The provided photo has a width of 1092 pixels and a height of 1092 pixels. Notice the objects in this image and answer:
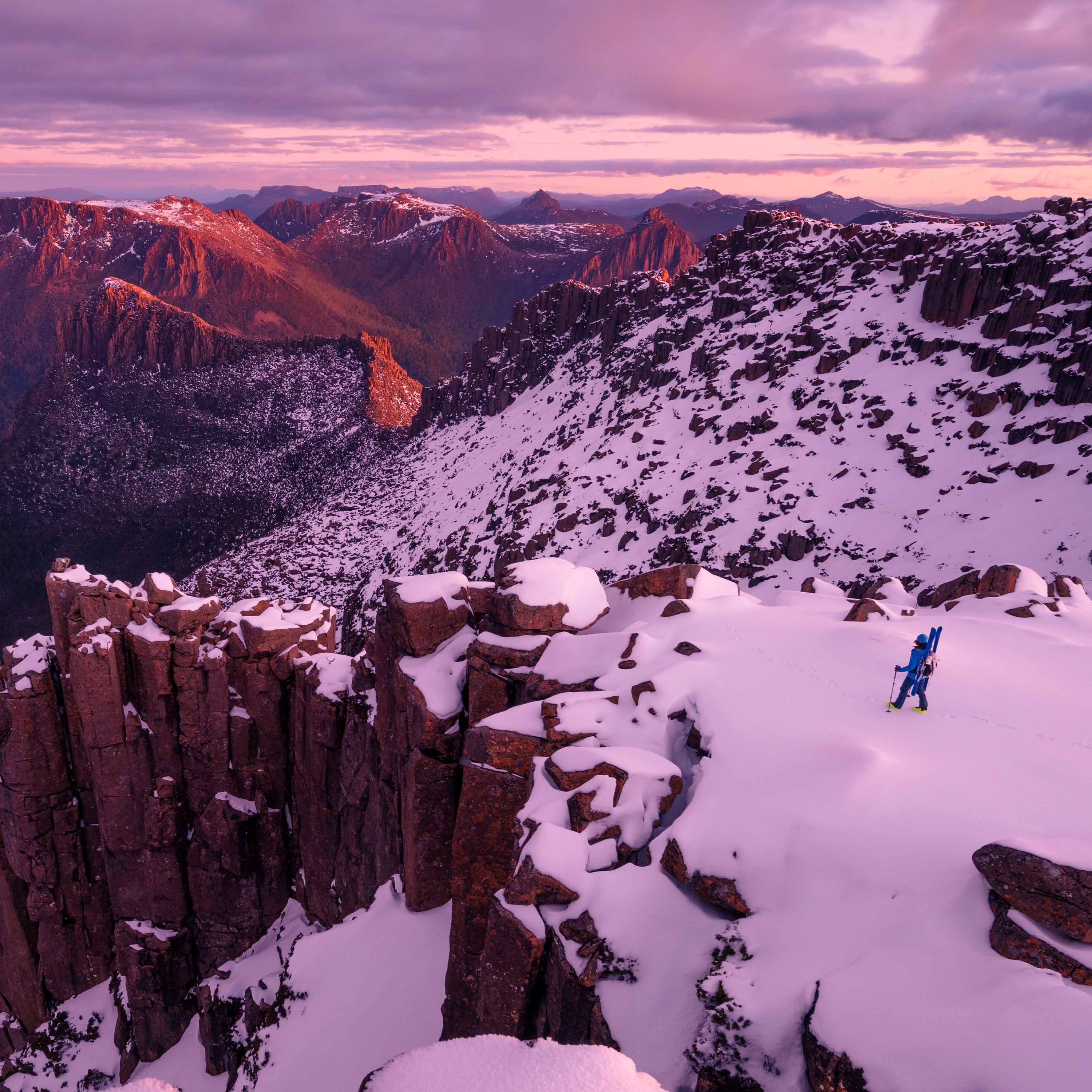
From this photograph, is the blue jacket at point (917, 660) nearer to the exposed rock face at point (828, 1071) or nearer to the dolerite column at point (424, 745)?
the exposed rock face at point (828, 1071)

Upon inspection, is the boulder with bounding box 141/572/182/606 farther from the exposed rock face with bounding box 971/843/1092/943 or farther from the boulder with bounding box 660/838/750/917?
the exposed rock face with bounding box 971/843/1092/943

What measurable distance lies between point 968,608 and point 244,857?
91.7 ft

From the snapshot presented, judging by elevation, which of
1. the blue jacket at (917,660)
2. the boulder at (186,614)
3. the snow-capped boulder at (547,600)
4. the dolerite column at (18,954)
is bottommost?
the dolerite column at (18,954)

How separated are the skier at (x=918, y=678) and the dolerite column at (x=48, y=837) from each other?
31023mm

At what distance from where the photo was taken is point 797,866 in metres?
9.01

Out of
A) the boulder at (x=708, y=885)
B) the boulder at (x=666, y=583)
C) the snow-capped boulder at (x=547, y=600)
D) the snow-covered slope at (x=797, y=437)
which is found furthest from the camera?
the snow-covered slope at (x=797, y=437)

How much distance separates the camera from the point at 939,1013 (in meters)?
Answer: 6.66

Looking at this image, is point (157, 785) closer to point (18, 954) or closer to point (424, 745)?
point (18, 954)

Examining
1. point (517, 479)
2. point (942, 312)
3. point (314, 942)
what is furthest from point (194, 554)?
point (942, 312)

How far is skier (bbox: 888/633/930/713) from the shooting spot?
11.7 m

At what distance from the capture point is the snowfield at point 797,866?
21.2 feet

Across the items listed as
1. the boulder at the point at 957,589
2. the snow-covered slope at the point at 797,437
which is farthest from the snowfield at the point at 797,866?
the snow-covered slope at the point at 797,437

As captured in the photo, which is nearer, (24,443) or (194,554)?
(194,554)

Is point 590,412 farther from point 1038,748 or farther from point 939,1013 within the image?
point 939,1013
